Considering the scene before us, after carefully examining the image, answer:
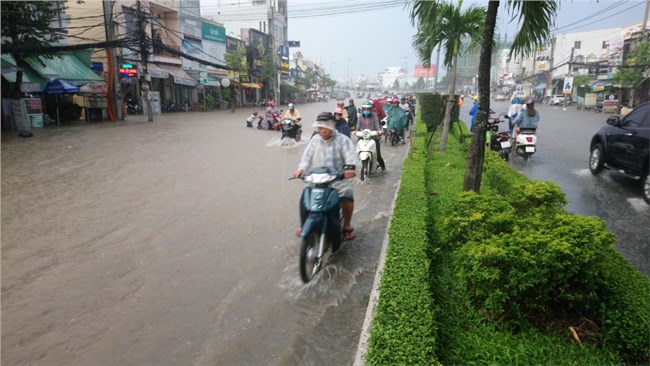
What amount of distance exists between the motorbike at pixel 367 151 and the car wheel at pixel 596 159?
14.8 feet

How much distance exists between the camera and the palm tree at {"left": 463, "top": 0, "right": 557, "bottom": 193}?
4.36 meters

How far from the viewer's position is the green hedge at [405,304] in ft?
7.70

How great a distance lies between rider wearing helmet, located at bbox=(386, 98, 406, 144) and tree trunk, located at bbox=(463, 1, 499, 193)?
8209mm

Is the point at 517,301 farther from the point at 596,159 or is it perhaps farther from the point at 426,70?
the point at 426,70

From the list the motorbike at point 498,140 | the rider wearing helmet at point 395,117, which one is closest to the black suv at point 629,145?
the motorbike at point 498,140

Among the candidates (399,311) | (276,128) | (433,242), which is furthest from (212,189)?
(276,128)

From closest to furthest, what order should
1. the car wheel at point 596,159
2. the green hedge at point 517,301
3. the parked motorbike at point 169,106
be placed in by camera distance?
the green hedge at point 517,301
the car wheel at point 596,159
the parked motorbike at point 169,106

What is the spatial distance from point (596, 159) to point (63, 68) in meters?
21.3

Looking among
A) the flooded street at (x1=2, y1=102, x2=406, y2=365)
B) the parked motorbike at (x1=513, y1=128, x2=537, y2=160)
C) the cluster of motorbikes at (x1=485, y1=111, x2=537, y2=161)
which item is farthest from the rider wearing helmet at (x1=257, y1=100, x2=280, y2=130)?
the parked motorbike at (x1=513, y1=128, x2=537, y2=160)

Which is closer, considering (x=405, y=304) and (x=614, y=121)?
(x=405, y=304)

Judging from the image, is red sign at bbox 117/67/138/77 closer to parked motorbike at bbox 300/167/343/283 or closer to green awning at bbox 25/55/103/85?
green awning at bbox 25/55/103/85

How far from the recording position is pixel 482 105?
445cm

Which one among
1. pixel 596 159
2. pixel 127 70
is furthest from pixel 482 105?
pixel 127 70

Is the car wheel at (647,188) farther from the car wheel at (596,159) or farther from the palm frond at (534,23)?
the palm frond at (534,23)
